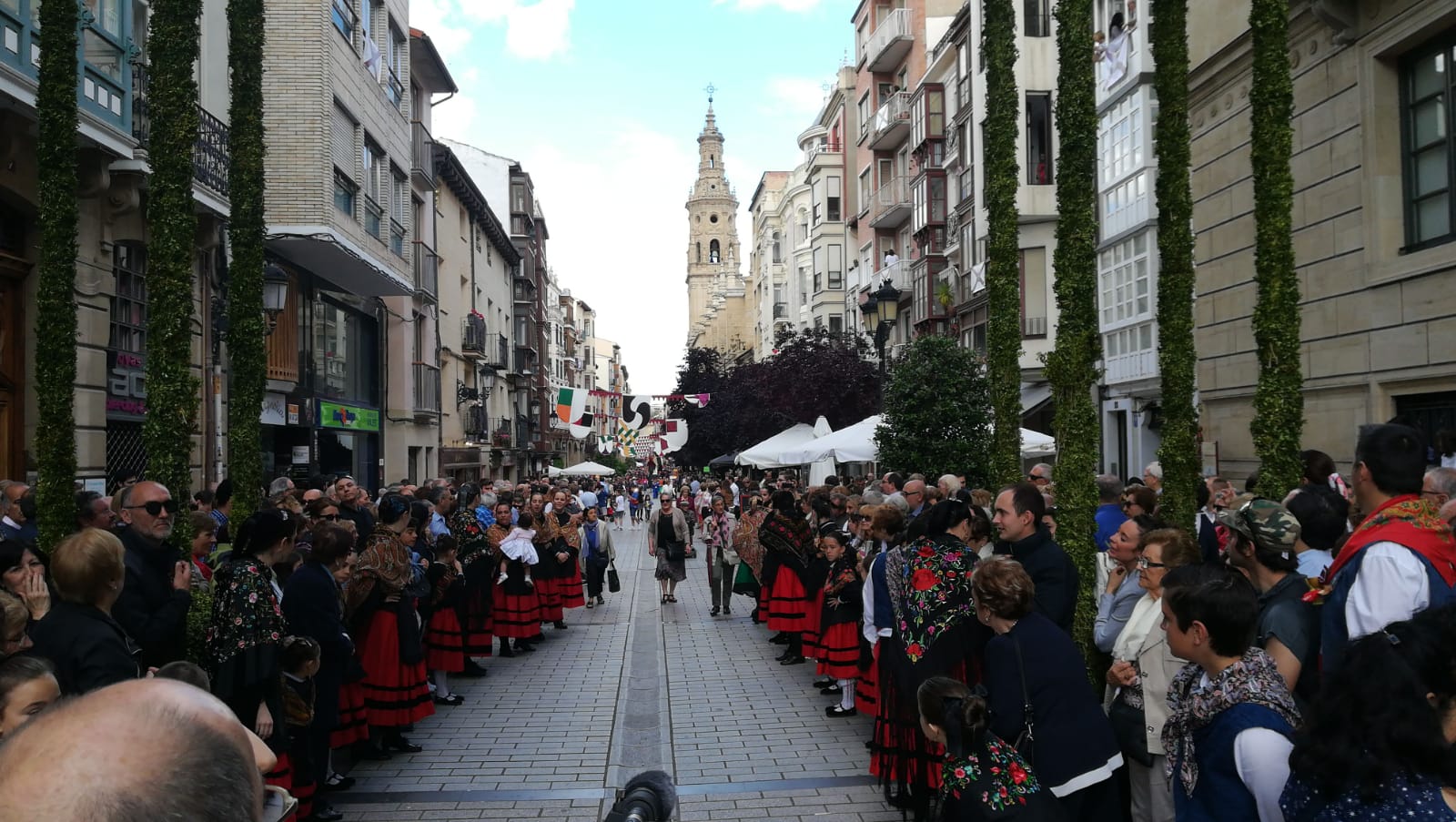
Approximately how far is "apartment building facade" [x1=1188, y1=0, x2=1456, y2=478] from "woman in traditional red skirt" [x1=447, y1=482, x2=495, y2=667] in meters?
9.61

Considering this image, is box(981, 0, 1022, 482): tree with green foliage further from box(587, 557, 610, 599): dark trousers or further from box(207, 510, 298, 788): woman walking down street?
box(587, 557, 610, 599): dark trousers

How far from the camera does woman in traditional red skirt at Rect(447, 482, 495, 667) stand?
12508 millimetres

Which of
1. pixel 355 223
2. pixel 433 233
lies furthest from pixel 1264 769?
pixel 433 233

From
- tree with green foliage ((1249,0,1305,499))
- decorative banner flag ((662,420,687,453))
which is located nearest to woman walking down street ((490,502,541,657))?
tree with green foliage ((1249,0,1305,499))

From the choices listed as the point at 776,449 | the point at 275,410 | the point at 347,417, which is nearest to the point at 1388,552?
the point at 776,449

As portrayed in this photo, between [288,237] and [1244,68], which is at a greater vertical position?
[1244,68]

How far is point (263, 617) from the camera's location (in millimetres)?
6309

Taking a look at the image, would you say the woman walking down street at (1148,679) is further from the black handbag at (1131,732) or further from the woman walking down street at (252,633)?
the woman walking down street at (252,633)

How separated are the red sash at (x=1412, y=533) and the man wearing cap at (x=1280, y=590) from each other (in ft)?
0.78

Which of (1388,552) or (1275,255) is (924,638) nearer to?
(1388,552)

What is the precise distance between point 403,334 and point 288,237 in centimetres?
1117

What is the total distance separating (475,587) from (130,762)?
11.5 m

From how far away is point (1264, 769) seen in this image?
335cm

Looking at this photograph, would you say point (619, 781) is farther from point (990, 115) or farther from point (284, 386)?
point (284, 386)
